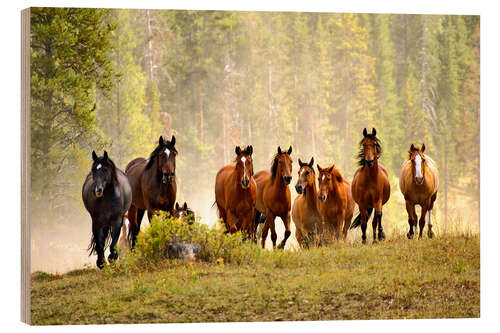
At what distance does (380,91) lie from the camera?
672 inches

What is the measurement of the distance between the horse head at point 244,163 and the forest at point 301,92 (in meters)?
0.71

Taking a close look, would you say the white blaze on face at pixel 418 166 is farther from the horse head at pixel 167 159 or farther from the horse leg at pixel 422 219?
the horse head at pixel 167 159

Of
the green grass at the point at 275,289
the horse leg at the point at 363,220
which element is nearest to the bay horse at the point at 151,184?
the green grass at the point at 275,289

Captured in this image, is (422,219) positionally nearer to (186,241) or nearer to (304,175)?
(304,175)

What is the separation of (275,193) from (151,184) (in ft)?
7.99

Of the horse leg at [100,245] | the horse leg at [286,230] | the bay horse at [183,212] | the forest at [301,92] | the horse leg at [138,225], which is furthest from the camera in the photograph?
the horse leg at [286,230]

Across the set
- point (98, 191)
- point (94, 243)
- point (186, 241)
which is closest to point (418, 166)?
point (186, 241)

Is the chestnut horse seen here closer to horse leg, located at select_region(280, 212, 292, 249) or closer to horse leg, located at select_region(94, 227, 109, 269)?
horse leg, located at select_region(280, 212, 292, 249)

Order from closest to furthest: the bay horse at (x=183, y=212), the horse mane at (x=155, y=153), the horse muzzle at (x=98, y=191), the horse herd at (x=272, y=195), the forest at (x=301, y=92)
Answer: the horse muzzle at (x=98, y=191) → the horse herd at (x=272, y=195) → the horse mane at (x=155, y=153) → the bay horse at (x=183, y=212) → the forest at (x=301, y=92)

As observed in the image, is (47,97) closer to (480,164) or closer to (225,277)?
(225,277)

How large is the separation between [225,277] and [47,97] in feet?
13.8

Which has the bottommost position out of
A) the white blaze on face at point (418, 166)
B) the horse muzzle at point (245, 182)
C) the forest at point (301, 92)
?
the horse muzzle at point (245, 182)

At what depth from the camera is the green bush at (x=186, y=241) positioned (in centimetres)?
1538

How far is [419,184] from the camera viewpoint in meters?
17.0
